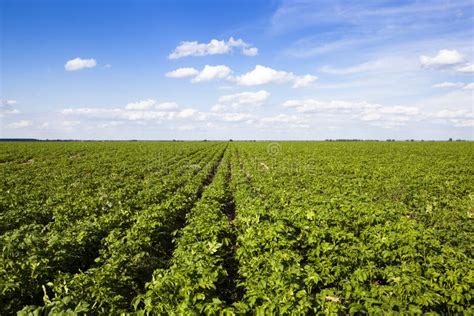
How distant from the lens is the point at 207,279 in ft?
13.6

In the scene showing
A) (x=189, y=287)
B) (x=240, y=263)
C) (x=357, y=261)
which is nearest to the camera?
(x=189, y=287)

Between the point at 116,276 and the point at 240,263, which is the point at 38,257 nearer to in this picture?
the point at 116,276

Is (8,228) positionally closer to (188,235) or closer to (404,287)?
(188,235)

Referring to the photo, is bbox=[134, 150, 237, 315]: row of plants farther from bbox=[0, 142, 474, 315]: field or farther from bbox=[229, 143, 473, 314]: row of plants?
bbox=[229, 143, 473, 314]: row of plants

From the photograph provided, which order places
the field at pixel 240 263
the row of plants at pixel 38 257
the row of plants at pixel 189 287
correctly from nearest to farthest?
the row of plants at pixel 189 287, the field at pixel 240 263, the row of plants at pixel 38 257

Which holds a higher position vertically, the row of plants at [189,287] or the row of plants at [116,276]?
the row of plants at [189,287]

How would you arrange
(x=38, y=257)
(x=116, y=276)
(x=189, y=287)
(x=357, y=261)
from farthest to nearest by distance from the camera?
(x=357, y=261)
(x=38, y=257)
(x=116, y=276)
(x=189, y=287)

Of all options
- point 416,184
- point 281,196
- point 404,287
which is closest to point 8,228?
point 281,196

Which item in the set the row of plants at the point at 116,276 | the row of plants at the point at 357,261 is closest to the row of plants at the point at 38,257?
the row of plants at the point at 116,276

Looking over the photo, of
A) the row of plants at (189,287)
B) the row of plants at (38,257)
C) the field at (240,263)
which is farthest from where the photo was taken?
the row of plants at (38,257)

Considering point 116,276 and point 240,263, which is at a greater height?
point 116,276

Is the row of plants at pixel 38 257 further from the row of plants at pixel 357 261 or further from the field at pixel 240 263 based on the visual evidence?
the row of plants at pixel 357 261

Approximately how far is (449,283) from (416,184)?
14015 millimetres

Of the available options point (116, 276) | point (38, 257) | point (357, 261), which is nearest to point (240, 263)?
point (357, 261)
